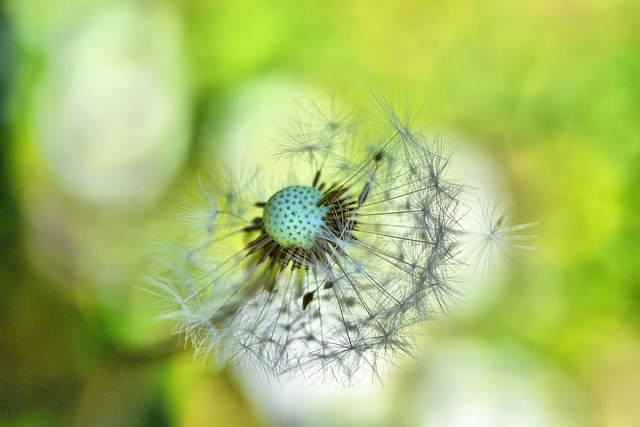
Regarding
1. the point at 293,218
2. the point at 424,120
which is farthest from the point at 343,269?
the point at 424,120

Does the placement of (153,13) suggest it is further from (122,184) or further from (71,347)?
(71,347)

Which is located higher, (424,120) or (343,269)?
(424,120)

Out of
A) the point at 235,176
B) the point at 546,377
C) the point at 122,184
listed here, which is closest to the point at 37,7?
the point at 122,184

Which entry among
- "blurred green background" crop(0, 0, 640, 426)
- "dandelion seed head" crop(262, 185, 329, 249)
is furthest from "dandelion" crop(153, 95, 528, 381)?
"blurred green background" crop(0, 0, 640, 426)

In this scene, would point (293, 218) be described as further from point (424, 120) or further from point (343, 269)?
point (424, 120)

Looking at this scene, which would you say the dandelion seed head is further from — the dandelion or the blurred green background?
the blurred green background

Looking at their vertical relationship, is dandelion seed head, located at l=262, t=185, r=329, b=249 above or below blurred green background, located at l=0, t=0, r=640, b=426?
below
